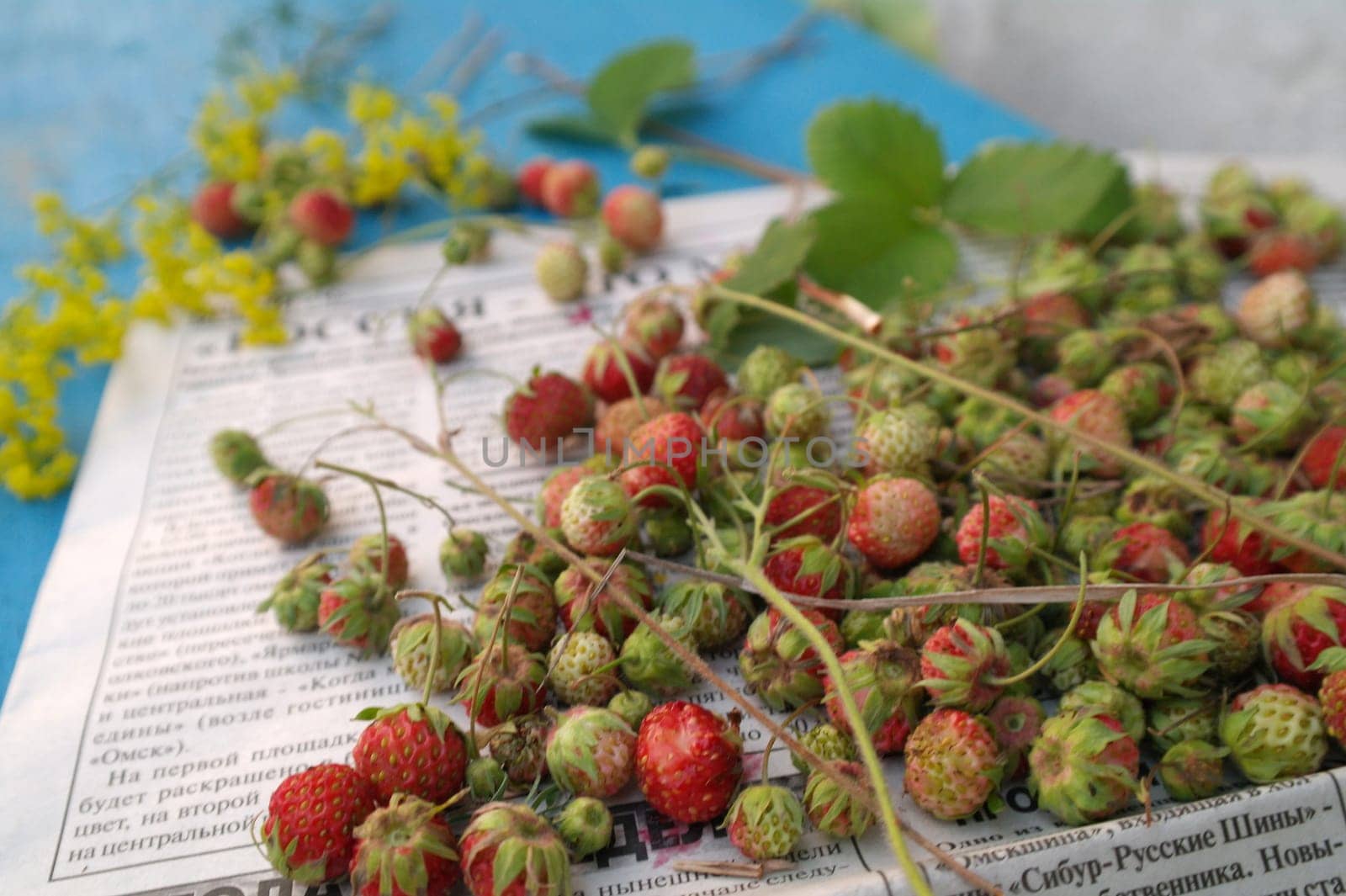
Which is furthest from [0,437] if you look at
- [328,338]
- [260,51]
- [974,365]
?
[974,365]

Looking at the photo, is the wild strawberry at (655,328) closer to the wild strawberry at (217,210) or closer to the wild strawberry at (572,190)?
the wild strawberry at (572,190)

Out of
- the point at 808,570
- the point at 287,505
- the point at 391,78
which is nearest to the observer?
the point at 808,570

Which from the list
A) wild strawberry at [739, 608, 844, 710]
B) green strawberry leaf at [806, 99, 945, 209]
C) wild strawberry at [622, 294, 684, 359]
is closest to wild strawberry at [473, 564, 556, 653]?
wild strawberry at [739, 608, 844, 710]

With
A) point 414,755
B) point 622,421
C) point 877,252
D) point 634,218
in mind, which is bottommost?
point 414,755

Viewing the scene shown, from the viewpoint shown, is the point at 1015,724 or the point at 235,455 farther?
the point at 235,455

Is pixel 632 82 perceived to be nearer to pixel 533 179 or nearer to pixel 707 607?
pixel 533 179

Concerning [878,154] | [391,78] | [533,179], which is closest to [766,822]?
[878,154]

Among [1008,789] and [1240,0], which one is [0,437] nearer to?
[1008,789]
